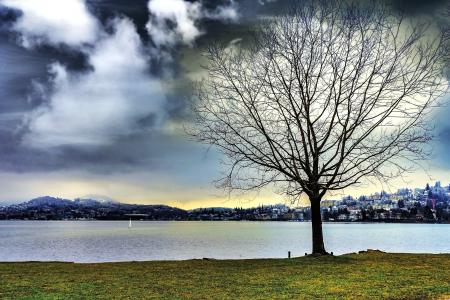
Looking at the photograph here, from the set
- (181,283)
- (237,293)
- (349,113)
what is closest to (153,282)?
(181,283)

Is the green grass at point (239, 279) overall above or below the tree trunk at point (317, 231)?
below

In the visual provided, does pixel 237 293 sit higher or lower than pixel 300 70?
lower

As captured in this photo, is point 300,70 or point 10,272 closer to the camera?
point 10,272

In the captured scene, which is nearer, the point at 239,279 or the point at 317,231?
the point at 239,279

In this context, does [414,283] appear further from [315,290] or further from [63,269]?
[63,269]

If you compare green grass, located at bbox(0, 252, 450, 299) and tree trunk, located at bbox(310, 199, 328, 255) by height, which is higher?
tree trunk, located at bbox(310, 199, 328, 255)

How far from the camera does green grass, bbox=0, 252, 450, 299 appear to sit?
14.3 m

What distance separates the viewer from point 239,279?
17.4 meters

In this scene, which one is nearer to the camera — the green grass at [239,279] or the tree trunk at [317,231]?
the green grass at [239,279]

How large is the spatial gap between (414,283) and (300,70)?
1343 centimetres

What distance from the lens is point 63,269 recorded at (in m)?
21.1

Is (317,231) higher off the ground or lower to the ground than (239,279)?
higher

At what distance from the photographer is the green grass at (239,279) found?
1426 centimetres

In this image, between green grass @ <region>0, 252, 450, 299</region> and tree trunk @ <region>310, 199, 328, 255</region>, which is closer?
green grass @ <region>0, 252, 450, 299</region>
